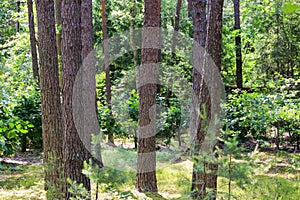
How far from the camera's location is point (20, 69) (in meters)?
15.5

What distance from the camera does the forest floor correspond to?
5105 millimetres

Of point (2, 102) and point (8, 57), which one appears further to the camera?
point (8, 57)

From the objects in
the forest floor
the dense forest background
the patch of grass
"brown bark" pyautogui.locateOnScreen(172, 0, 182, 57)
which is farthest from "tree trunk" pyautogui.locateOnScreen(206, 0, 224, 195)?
"brown bark" pyautogui.locateOnScreen(172, 0, 182, 57)

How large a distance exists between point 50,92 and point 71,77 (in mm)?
714

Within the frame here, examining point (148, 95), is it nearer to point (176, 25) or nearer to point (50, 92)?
point (50, 92)

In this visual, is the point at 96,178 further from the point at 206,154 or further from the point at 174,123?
Answer: the point at 174,123

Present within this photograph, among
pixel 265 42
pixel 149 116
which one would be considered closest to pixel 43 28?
pixel 149 116

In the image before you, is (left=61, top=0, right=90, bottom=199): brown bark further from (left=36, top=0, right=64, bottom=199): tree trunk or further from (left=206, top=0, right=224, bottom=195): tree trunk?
(left=206, top=0, right=224, bottom=195): tree trunk

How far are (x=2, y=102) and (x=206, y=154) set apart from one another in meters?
5.51

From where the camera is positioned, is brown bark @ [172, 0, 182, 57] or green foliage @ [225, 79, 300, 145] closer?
green foliage @ [225, 79, 300, 145]

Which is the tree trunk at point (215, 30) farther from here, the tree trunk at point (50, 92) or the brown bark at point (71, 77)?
the tree trunk at point (50, 92)

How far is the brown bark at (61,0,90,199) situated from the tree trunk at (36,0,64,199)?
0.57 metres

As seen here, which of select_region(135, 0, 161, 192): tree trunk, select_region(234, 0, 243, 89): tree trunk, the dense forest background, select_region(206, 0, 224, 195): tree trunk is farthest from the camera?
select_region(234, 0, 243, 89): tree trunk

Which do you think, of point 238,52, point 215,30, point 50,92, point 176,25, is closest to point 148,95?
point 50,92
